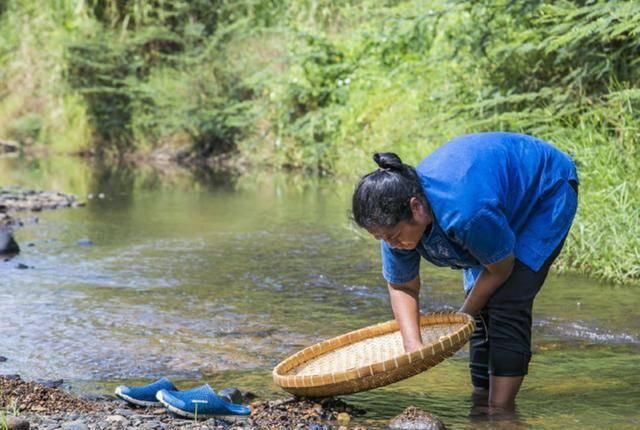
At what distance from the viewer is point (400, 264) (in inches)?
156

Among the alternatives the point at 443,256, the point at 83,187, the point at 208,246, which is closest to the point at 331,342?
the point at 443,256

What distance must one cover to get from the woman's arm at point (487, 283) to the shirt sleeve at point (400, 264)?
0.80ft

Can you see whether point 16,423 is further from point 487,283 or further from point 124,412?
point 487,283

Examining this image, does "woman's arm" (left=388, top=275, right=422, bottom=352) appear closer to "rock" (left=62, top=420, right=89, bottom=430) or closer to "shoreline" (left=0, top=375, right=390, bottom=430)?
"shoreline" (left=0, top=375, right=390, bottom=430)

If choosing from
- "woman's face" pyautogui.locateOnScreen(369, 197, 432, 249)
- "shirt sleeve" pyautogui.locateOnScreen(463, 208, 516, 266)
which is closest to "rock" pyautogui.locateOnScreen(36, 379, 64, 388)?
"woman's face" pyautogui.locateOnScreen(369, 197, 432, 249)

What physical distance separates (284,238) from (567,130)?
3163mm

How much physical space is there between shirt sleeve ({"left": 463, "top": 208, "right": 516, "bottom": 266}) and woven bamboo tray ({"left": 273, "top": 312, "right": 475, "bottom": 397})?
368 mm

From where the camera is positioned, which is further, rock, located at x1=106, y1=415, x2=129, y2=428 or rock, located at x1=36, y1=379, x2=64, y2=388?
rock, located at x1=36, y1=379, x2=64, y2=388

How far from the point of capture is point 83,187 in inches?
664

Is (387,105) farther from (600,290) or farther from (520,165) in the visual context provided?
(520,165)

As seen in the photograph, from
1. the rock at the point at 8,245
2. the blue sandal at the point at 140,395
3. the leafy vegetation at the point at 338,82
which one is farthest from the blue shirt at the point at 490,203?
the rock at the point at 8,245

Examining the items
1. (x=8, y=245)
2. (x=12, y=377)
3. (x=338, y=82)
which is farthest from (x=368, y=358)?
(x=338, y=82)

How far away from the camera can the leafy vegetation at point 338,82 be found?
7.69m

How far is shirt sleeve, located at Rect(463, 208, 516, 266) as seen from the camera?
11.3 feet
